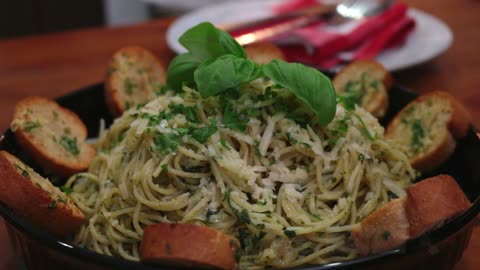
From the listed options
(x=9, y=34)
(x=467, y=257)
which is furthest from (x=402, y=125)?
(x=9, y=34)

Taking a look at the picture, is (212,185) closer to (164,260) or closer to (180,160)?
(180,160)

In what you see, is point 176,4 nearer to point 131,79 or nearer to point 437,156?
point 131,79

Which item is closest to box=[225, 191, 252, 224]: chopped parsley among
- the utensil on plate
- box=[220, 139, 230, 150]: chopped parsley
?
box=[220, 139, 230, 150]: chopped parsley

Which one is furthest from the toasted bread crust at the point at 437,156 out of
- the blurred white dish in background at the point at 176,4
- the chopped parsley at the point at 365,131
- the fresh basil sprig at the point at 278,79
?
the blurred white dish in background at the point at 176,4

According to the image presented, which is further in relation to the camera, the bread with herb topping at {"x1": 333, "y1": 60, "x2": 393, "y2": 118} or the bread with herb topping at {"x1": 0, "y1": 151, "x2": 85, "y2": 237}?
the bread with herb topping at {"x1": 333, "y1": 60, "x2": 393, "y2": 118}

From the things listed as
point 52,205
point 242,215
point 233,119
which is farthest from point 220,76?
point 52,205

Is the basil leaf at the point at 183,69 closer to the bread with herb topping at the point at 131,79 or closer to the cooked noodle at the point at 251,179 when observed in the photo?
the cooked noodle at the point at 251,179

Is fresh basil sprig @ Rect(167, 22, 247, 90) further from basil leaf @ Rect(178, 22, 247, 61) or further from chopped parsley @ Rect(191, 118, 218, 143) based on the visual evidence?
chopped parsley @ Rect(191, 118, 218, 143)
